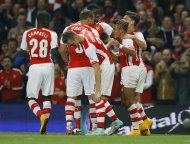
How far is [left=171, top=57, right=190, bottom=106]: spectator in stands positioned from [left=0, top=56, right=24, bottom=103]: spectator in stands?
370cm

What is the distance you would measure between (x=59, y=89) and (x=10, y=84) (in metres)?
1.23

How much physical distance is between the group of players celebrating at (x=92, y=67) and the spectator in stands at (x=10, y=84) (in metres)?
2.90

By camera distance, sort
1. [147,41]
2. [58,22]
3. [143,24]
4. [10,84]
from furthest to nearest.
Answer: [58,22]
[143,24]
[147,41]
[10,84]

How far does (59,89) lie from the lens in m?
20.2

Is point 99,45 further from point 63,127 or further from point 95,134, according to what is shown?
point 63,127

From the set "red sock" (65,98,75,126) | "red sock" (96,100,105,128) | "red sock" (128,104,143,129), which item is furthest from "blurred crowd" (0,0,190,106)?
"red sock" (96,100,105,128)

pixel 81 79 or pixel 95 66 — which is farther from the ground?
pixel 95 66

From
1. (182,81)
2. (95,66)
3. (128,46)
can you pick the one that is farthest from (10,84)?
(95,66)

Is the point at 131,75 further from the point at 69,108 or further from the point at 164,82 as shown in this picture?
the point at 164,82

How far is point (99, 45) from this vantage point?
16.5 metres

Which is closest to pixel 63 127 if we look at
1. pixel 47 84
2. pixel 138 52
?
pixel 47 84

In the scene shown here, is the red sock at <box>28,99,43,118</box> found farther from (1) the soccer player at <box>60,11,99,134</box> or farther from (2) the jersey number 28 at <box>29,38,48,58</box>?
(2) the jersey number 28 at <box>29,38,48,58</box>

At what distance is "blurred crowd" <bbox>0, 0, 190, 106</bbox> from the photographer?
20.3 m

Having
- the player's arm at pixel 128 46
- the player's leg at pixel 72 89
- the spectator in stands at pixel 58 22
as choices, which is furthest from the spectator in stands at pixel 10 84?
the player's arm at pixel 128 46
